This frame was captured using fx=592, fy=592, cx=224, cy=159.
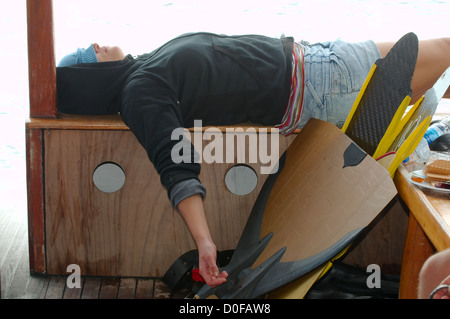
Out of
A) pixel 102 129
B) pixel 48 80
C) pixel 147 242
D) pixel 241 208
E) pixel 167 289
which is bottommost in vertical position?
pixel 167 289

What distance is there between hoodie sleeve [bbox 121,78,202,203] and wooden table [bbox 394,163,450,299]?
0.48 metres

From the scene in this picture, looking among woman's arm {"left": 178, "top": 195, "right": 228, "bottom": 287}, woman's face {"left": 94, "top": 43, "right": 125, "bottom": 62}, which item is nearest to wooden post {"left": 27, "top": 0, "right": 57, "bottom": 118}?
woman's face {"left": 94, "top": 43, "right": 125, "bottom": 62}

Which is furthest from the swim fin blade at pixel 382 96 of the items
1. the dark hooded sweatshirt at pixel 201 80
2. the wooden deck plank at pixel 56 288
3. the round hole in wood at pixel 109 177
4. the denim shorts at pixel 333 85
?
the wooden deck plank at pixel 56 288

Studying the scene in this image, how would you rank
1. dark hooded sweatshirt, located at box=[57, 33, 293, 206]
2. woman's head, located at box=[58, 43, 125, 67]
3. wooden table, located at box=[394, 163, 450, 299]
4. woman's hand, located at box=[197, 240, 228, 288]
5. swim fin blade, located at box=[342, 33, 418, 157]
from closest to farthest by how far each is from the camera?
1. wooden table, located at box=[394, 163, 450, 299]
2. woman's hand, located at box=[197, 240, 228, 288]
3. swim fin blade, located at box=[342, 33, 418, 157]
4. dark hooded sweatshirt, located at box=[57, 33, 293, 206]
5. woman's head, located at box=[58, 43, 125, 67]

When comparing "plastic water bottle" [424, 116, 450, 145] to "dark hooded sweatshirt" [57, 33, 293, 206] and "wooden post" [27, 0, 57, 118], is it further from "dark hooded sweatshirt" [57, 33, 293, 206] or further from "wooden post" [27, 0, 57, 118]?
"wooden post" [27, 0, 57, 118]

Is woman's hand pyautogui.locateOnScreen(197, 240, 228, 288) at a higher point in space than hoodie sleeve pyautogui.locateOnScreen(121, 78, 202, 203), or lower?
lower

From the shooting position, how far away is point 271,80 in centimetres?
166

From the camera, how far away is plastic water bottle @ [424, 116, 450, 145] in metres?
1.64

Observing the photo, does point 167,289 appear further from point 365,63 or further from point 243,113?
point 365,63

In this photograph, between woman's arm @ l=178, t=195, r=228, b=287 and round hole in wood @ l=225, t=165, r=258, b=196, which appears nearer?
woman's arm @ l=178, t=195, r=228, b=287

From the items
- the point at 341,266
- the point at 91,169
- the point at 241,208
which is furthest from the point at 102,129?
the point at 341,266

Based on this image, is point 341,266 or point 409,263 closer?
point 409,263

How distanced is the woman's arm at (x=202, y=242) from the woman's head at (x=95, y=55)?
2.02ft

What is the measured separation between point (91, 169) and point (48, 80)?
282 mm
